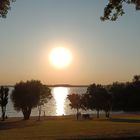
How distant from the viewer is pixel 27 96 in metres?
125

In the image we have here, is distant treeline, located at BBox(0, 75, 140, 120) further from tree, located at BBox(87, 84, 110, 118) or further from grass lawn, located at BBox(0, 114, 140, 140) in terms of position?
grass lawn, located at BBox(0, 114, 140, 140)

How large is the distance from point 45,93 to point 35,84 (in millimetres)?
4416

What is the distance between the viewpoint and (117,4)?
3247 centimetres

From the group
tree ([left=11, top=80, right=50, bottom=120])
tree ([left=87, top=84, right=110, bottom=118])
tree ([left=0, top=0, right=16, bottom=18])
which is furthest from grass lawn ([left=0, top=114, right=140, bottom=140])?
tree ([left=87, top=84, right=110, bottom=118])

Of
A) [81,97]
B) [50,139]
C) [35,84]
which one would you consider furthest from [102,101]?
[50,139]

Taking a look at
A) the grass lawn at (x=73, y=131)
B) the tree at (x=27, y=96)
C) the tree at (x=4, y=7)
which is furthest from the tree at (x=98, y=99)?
the tree at (x=4, y=7)

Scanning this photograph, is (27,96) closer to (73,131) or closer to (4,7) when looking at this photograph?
(73,131)

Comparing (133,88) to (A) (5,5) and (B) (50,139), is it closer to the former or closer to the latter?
(B) (50,139)

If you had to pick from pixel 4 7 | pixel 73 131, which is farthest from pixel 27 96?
pixel 4 7

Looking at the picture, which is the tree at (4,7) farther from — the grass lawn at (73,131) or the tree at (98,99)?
the tree at (98,99)

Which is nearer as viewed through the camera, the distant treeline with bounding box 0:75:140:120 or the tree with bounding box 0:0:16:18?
the tree with bounding box 0:0:16:18

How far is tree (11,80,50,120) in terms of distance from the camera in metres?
125

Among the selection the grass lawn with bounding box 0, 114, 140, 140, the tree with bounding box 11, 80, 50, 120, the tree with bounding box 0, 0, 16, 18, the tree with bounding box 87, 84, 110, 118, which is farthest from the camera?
the tree with bounding box 87, 84, 110, 118

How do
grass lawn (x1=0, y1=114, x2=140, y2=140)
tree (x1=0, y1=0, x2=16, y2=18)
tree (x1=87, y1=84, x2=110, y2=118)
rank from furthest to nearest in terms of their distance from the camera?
tree (x1=87, y1=84, x2=110, y2=118) → grass lawn (x1=0, y1=114, x2=140, y2=140) → tree (x1=0, y1=0, x2=16, y2=18)
